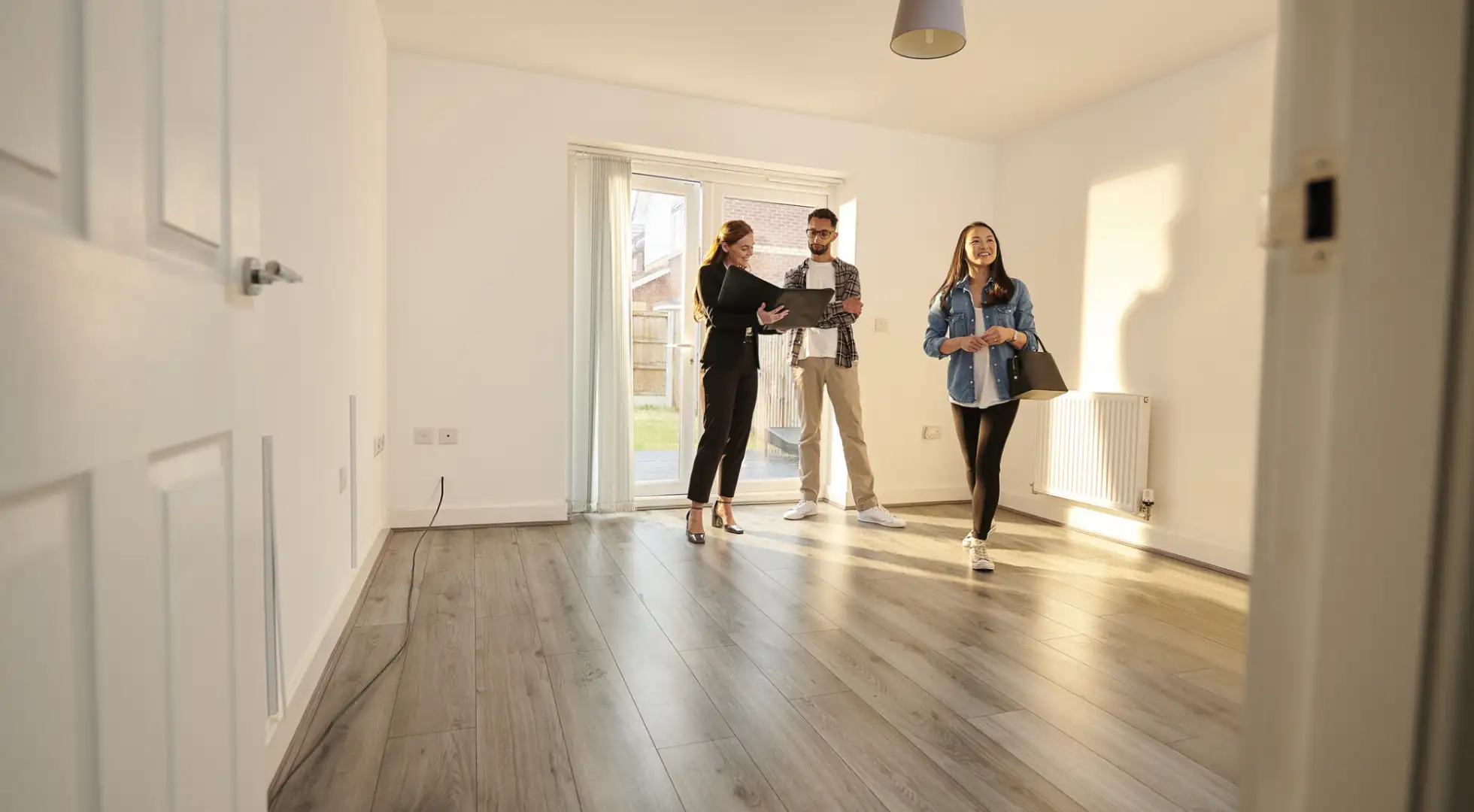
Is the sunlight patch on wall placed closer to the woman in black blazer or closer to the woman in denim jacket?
the woman in denim jacket

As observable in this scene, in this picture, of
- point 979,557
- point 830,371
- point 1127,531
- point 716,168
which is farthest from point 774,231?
point 1127,531

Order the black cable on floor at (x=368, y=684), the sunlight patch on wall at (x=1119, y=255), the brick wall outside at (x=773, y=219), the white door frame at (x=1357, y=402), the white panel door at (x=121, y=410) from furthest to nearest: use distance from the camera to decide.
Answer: the brick wall outside at (x=773, y=219), the sunlight patch on wall at (x=1119, y=255), the black cable on floor at (x=368, y=684), the white panel door at (x=121, y=410), the white door frame at (x=1357, y=402)

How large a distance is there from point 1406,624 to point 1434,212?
0.23 m

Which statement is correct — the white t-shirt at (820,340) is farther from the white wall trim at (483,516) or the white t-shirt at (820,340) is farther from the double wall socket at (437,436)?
the double wall socket at (437,436)

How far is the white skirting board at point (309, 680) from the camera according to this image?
1479 mm

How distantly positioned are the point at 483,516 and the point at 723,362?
1.52 meters

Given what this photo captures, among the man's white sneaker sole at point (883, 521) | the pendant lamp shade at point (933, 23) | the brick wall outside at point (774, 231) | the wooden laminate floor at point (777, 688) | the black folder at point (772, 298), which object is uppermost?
the pendant lamp shade at point (933, 23)

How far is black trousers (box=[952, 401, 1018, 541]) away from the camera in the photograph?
9.99 ft

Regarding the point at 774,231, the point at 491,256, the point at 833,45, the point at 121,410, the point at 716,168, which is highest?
the point at 833,45

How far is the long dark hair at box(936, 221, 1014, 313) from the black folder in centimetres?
50

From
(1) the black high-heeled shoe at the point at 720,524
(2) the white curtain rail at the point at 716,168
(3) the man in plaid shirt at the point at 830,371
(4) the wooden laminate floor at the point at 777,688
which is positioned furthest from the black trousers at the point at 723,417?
(2) the white curtain rail at the point at 716,168

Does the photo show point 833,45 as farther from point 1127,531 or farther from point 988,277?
point 1127,531

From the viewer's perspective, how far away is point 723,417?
11.1 ft

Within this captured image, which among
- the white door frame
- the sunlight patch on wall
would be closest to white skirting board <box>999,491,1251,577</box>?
the sunlight patch on wall
